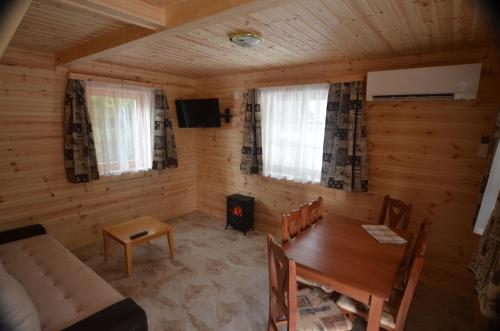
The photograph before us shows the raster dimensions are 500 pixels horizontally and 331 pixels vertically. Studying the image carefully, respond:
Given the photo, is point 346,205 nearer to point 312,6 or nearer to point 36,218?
point 312,6

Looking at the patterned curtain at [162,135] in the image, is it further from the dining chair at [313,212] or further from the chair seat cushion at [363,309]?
the chair seat cushion at [363,309]

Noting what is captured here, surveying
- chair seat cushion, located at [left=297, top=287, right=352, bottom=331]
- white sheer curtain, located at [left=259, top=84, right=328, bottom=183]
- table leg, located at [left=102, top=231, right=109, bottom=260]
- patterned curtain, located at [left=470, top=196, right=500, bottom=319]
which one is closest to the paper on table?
patterned curtain, located at [left=470, top=196, right=500, bottom=319]

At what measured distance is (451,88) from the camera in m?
2.30

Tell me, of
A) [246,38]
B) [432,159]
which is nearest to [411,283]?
[432,159]

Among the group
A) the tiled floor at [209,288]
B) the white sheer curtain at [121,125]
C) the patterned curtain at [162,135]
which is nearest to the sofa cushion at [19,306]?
the tiled floor at [209,288]

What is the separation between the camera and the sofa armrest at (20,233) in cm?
245

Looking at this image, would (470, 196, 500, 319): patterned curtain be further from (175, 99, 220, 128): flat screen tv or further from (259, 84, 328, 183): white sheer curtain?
(175, 99, 220, 128): flat screen tv

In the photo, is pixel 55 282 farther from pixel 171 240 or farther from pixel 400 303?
pixel 400 303

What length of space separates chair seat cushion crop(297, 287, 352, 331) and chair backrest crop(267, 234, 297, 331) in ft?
0.36

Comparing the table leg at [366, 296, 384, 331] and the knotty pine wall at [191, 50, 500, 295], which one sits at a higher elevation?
the knotty pine wall at [191, 50, 500, 295]

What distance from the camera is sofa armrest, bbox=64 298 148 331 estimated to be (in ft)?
4.70

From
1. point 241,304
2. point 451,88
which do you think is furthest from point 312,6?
point 241,304

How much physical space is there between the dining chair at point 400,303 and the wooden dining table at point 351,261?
0.34 feet

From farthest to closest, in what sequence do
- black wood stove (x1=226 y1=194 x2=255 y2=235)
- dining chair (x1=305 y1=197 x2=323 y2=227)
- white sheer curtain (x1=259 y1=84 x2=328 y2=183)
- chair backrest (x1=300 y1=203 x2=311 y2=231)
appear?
1. black wood stove (x1=226 y1=194 x2=255 y2=235)
2. white sheer curtain (x1=259 y1=84 x2=328 y2=183)
3. dining chair (x1=305 y1=197 x2=323 y2=227)
4. chair backrest (x1=300 y1=203 x2=311 y2=231)
